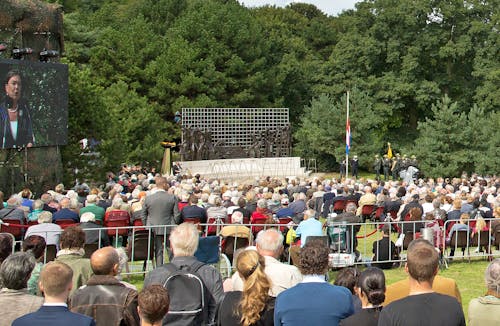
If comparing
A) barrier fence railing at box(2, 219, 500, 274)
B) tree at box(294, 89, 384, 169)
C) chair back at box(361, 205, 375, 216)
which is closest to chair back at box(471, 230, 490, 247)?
barrier fence railing at box(2, 219, 500, 274)

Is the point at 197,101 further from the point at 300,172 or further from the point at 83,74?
the point at 83,74

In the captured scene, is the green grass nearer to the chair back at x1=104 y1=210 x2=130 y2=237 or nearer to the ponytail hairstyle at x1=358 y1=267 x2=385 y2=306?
the chair back at x1=104 y1=210 x2=130 y2=237

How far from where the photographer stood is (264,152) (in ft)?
137

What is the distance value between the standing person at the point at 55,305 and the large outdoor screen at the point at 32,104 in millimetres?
16175

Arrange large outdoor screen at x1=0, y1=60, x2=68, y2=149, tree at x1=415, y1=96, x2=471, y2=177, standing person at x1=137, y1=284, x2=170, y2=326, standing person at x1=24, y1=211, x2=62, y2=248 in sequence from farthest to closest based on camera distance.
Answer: tree at x1=415, y1=96, x2=471, y2=177, large outdoor screen at x1=0, y1=60, x2=68, y2=149, standing person at x1=24, y1=211, x2=62, y2=248, standing person at x1=137, y1=284, x2=170, y2=326

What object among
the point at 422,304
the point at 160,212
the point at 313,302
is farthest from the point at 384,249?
the point at 422,304

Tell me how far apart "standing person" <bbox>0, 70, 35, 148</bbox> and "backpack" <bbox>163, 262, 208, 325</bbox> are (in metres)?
15.4

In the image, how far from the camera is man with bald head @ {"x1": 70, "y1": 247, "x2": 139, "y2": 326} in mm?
5617

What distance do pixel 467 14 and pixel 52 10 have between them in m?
32.1

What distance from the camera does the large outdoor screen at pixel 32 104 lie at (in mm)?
20469

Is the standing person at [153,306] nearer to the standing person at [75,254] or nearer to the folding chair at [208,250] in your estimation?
the standing person at [75,254]

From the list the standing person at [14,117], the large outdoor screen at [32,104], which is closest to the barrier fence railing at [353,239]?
the standing person at [14,117]

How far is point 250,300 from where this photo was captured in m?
5.66

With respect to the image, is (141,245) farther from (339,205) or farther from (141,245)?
(339,205)
